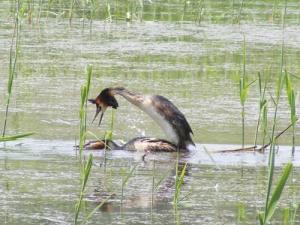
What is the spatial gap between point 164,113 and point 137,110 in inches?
46.3

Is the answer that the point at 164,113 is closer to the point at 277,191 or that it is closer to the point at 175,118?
the point at 175,118

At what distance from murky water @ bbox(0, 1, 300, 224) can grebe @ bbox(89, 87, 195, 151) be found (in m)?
0.14

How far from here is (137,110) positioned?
315 inches

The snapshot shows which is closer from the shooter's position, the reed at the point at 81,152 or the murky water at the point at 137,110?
the reed at the point at 81,152

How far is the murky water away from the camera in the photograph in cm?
514

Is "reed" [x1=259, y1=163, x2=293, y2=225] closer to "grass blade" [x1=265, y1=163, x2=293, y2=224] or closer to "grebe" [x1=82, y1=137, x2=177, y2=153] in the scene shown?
"grass blade" [x1=265, y1=163, x2=293, y2=224]

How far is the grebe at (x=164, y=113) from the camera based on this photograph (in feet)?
22.3

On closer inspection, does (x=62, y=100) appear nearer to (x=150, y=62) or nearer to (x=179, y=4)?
(x=150, y=62)

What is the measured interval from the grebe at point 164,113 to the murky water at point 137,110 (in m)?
0.14

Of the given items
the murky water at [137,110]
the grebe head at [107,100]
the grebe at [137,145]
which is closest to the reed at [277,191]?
the murky water at [137,110]

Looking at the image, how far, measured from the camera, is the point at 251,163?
20.7 feet

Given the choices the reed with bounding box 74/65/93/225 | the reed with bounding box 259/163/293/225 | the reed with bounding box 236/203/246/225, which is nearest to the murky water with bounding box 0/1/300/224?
the reed with bounding box 236/203/246/225

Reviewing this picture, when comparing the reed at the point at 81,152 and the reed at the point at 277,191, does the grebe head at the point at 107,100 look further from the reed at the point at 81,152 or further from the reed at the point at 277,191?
the reed at the point at 277,191

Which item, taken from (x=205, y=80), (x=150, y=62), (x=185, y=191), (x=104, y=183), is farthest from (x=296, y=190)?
(x=150, y=62)
